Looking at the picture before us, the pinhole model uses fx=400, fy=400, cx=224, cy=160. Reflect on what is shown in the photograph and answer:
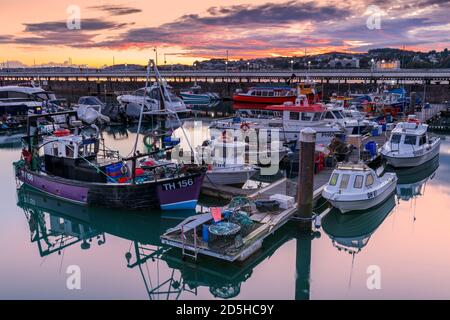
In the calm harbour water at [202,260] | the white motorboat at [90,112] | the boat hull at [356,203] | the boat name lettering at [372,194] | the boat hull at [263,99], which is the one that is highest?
the boat hull at [263,99]

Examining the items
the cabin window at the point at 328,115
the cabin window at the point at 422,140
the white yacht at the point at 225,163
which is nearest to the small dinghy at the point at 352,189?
the white yacht at the point at 225,163

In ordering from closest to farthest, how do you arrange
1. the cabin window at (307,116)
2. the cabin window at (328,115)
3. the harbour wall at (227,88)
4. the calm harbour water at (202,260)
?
the calm harbour water at (202,260)
the cabin window at (307,116)
the cabin window at (328,115)
the harbour wall at (227,88)

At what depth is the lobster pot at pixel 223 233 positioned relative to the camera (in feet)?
37.5

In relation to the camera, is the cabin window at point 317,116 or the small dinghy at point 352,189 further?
the cabin window at point 317,116

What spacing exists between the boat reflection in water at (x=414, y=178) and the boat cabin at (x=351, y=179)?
434 centimetres

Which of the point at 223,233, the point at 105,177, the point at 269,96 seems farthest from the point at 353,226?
the point at 269,96

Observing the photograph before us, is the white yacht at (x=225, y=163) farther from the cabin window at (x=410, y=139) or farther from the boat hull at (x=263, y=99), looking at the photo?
the boat hull at (x=263, y=99)

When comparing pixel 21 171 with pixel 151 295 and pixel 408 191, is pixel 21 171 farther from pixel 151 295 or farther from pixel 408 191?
pixel 408 191

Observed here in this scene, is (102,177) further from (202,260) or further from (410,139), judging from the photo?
(410,139)

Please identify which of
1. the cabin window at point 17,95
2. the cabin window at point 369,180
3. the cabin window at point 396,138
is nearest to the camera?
the cabin window at point 369,180

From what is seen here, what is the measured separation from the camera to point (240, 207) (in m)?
14.1

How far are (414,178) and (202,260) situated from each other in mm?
14961

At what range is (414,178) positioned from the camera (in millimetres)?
21734

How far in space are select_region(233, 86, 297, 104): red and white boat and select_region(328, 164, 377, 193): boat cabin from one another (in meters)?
28.3
